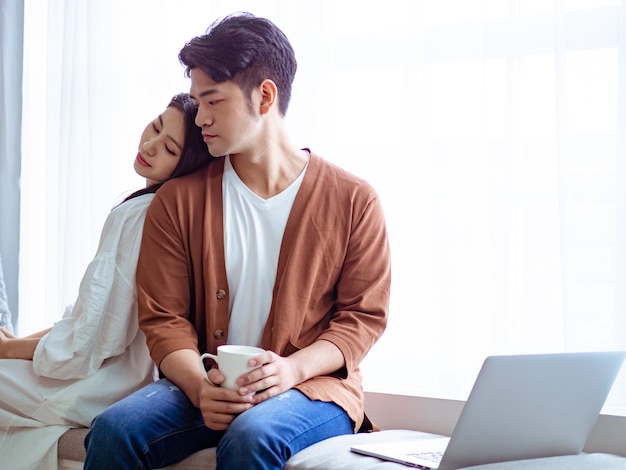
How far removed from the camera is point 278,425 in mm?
1493

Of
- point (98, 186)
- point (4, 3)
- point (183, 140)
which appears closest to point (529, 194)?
point (183, 140)

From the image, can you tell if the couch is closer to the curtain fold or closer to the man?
the man

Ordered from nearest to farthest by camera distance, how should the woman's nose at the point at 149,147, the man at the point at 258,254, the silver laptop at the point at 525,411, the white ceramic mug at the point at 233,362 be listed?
the silver laptop at the point at 525,411 → the white ceramic mug at the point at 233,362 → the man at the point at 258,254 → the woman's nose at the point at 149,147

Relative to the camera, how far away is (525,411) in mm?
1459

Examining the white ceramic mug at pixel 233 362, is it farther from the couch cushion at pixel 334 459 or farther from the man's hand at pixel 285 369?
the couch cushion at pixel 334 459

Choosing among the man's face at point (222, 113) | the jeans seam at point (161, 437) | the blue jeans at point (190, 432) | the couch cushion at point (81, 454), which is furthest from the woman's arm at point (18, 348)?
the man's face at point (222, 113)

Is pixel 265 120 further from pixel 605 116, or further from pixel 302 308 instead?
pixel 605 116

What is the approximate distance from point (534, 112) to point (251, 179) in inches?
27.1

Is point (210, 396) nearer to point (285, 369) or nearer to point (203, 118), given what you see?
point (285, 369)

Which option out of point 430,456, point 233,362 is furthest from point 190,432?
point 430,456

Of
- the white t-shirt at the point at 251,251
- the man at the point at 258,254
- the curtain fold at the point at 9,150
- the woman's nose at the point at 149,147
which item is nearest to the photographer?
the man at the point at 258,254

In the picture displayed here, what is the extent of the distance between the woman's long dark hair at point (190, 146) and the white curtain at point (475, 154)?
0.36 meters

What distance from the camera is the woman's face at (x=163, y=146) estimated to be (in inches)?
75.8

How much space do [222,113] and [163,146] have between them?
0.72 feet
